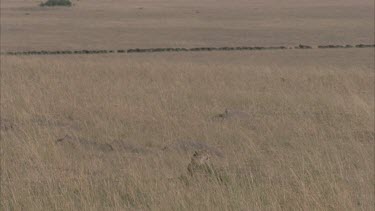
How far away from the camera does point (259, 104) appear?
1441cm

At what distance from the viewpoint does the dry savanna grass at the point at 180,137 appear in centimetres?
633

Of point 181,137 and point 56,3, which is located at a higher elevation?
point 181,137

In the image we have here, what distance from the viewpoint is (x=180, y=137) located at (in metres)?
11.2

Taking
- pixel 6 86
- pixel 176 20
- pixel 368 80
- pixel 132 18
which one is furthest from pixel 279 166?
pixel 132 18

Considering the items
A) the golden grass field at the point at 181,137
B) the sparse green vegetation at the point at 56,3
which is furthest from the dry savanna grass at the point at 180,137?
the sparse green vegetation at the point at 56,3

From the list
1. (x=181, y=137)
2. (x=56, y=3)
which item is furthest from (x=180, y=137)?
(x=56, y=3)

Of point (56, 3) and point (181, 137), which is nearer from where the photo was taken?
point (181, 137)

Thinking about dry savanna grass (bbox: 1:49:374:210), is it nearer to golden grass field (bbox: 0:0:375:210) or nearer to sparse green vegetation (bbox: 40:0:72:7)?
golden grass field (bbox: 0:0:375:210)

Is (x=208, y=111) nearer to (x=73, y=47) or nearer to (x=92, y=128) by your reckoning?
(x=92, y=128)

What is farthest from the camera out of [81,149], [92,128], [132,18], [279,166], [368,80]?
[132,18]

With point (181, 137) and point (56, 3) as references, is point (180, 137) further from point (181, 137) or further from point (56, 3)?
point (56, 3)

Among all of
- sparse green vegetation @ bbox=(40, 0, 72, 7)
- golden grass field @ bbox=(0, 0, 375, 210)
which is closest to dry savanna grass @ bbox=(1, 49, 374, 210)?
golden grass field @ bbox=(0, 0, 375, 210)

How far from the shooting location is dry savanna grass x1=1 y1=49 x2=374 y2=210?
633cm

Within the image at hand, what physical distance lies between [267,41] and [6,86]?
23.7m
